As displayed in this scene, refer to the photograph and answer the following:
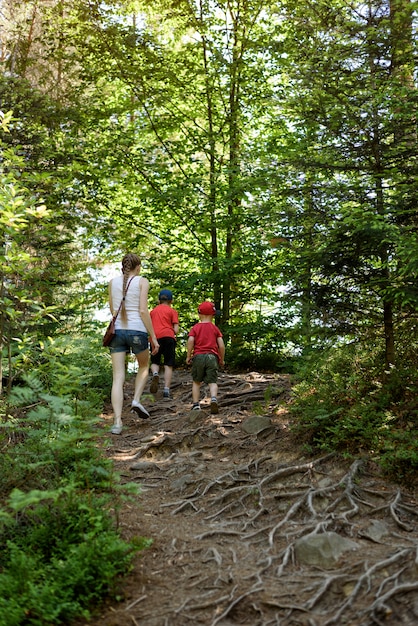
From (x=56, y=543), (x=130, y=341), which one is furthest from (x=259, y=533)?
(x=130, y=341)

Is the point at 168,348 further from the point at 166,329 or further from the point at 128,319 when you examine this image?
the point at 128,319

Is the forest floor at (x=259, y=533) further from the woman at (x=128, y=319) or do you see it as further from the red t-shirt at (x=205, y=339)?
the red t-shirt at (x=205, y=339)

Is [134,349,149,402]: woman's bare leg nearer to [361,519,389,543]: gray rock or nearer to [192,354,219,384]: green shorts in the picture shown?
[192,354,219,384]: green shorts

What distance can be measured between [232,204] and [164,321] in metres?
5.89

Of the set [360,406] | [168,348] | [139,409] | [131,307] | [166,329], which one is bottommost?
[139,409]

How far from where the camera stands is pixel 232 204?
53.1ft

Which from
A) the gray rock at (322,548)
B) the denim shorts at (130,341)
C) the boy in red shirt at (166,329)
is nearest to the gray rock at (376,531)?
the gray rock at (322,548)

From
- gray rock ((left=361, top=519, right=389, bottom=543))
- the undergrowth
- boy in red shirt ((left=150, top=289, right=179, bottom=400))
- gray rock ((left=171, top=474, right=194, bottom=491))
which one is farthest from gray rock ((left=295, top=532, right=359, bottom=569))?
boy in red shirt ((left=150, top=289, right=179, bottom=400))

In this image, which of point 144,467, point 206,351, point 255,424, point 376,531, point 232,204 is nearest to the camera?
point 376,531

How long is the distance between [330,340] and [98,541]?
515cm

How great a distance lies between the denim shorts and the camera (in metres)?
8.60

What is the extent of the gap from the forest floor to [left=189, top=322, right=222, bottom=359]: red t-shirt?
1330mm

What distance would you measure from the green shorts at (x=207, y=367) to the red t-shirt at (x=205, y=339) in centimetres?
9

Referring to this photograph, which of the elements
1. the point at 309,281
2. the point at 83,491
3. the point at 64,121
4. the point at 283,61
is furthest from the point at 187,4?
the point at 83,491
